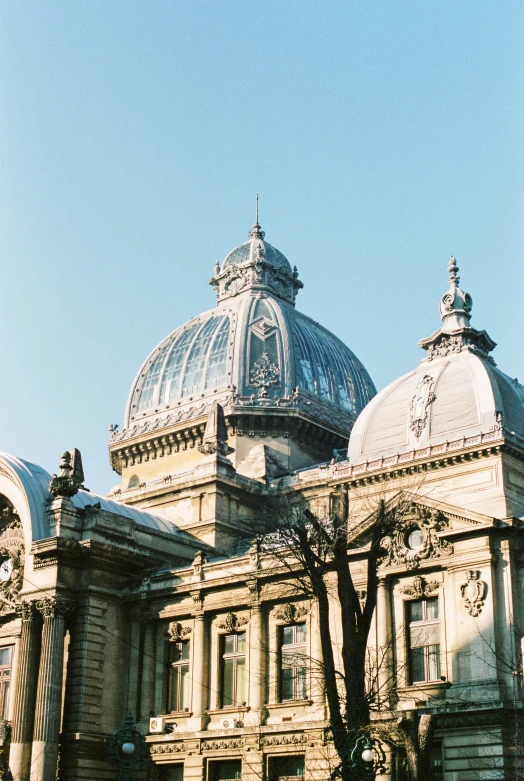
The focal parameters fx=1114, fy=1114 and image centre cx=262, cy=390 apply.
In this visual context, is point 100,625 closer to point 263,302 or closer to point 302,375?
point 302,375

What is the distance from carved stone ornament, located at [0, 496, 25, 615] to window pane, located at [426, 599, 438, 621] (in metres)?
18.7

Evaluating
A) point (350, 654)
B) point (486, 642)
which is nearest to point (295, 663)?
point (486, 642)

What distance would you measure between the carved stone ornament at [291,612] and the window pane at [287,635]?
0.36 metres

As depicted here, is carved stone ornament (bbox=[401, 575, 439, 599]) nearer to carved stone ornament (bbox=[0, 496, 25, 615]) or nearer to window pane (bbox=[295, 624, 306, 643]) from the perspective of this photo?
window pane (bbox=[295, 624, 306, 643])

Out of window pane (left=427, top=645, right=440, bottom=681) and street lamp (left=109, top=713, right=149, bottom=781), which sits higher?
window pane (left=427, top=645, right=440, bottom=681)

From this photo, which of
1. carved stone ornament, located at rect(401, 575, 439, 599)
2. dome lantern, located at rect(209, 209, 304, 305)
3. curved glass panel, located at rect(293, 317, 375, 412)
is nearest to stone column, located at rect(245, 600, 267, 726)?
carved stone ornament, located at rect(401, 575, 439, 599)

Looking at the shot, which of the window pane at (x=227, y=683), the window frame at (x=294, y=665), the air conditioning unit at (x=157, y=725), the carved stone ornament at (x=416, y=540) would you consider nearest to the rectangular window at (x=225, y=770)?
the window pane at (x=227, y=683)

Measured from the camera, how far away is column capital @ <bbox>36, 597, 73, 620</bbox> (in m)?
46.8

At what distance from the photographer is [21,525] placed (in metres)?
50.8

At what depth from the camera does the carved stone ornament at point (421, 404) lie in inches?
2052

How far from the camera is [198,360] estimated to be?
6794 cm

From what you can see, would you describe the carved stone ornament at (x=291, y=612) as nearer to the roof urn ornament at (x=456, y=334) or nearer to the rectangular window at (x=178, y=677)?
the rectangular window at (x=178, y=677)

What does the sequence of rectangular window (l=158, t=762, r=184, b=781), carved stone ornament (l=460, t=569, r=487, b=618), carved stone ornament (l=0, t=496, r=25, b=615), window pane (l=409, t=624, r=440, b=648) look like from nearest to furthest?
carved stone ornament (l=460, t=569, r=487, b=618) → window pane (l=409, t=624, r=440, b=648) → rectangular window (l=158, t=762, r=184, b=781) → carved stone ornament (l=0, t=496, r=25, b=615)

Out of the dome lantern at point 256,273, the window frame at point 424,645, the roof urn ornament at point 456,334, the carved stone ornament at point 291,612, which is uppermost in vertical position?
the dome lantern at point 256,273
